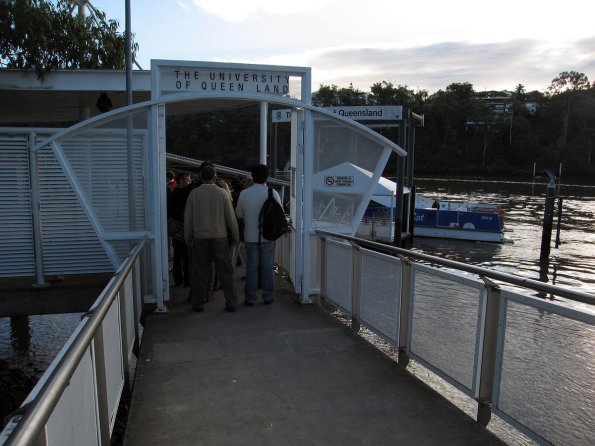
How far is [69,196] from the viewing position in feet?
22.2

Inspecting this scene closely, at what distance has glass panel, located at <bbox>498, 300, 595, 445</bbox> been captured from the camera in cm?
291

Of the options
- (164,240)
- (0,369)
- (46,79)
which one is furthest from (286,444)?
(46,79)

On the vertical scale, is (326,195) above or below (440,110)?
below

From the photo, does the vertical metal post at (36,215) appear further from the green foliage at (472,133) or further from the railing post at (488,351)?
the green foliage at (472,133)

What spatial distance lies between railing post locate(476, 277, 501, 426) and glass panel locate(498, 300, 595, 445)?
0.13m

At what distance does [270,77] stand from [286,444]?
15.1ft

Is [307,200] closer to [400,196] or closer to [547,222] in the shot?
[400,196]

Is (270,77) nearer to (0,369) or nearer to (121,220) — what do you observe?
(121,220)

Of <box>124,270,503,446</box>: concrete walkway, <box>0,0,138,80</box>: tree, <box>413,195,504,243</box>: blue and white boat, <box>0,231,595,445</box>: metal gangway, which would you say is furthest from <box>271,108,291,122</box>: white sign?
<box>0,231,595,445</box>: metal gangway

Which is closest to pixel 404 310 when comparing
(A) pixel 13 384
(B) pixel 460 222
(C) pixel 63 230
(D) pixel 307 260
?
(D) pixel 307 260

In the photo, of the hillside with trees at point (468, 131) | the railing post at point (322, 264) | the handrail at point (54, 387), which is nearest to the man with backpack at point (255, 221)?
the railing post at point (322, 264)

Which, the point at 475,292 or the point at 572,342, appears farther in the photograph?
the point at 475,292

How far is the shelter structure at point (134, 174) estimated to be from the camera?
6.21 m

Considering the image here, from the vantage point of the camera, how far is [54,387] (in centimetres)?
199
